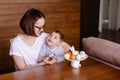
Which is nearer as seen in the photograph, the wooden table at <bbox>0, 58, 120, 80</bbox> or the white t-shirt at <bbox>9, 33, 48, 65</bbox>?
the wooden table at <bbox>0, 58, 120, 80</bbox>

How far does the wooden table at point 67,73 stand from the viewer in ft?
4.83

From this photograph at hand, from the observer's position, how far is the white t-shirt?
184 cm

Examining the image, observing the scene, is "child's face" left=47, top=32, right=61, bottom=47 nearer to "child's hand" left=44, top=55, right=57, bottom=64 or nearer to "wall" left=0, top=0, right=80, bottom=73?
"child's hand" left=44, top=55, right=57, bottom=64

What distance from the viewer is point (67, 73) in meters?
1.55

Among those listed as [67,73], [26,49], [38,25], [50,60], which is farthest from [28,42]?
[67,73]

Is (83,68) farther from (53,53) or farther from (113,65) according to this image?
(53,53)

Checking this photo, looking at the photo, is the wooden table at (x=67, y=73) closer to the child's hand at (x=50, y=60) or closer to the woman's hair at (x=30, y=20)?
the child's hand at (x=50, y=60)

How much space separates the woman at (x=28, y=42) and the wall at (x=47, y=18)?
1.29 metres

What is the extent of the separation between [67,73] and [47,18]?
2027 mm

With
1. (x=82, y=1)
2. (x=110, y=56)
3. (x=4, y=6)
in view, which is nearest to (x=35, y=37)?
(x=110, y=56)

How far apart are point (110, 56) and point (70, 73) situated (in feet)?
1.13

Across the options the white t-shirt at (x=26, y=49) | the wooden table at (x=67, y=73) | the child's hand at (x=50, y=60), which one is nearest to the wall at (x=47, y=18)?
the white t-shirt at (x=26, y=49)

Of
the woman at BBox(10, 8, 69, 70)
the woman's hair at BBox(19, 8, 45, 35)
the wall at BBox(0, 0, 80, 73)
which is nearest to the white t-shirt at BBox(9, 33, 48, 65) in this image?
the woman at BBox(10, 8, 69, 70)

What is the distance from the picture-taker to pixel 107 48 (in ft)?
5.65
